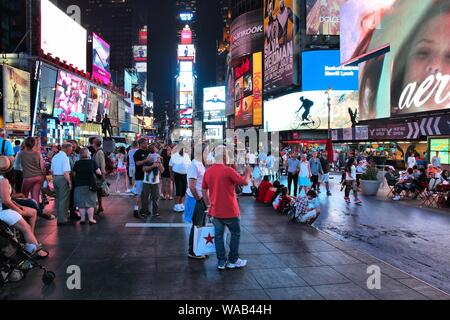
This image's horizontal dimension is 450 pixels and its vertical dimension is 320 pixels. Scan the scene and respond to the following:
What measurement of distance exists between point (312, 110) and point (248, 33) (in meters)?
24.6

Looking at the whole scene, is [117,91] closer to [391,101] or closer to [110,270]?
[391,101]

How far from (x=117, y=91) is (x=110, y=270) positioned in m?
71.8

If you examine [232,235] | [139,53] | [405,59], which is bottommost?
[232,235]

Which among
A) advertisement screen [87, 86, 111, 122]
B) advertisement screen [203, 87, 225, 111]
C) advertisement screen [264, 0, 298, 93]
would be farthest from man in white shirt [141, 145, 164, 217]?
advertisement screen [203, 87, 225, 111]

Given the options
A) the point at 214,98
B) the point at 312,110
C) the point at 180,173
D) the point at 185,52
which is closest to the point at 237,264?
the point at 180,173

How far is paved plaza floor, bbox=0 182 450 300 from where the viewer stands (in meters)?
4.97

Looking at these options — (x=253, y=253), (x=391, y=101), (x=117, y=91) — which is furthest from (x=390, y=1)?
(x=117, y=91)

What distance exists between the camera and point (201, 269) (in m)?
5.98

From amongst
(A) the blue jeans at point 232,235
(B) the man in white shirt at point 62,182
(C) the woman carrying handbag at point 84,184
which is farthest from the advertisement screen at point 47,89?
(A) the blue jeans at point 232,235

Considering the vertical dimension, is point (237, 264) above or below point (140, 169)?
below

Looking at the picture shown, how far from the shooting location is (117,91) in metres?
73.6

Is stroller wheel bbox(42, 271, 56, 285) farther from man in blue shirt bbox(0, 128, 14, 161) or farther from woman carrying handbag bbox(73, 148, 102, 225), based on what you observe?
man in blue shirt bbox(0, 128, 14, 161)

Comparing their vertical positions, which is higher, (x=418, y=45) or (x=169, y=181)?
(x=418, y=45)

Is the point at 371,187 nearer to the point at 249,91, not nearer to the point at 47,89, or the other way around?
the point at 47,89
